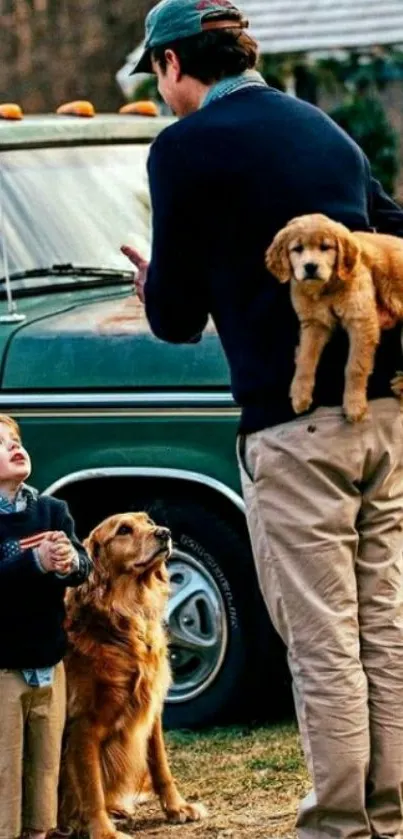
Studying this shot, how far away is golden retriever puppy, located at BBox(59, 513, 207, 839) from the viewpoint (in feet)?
19.5

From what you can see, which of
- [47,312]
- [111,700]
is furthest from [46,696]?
[47,312]

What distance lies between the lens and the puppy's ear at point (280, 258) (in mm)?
4836

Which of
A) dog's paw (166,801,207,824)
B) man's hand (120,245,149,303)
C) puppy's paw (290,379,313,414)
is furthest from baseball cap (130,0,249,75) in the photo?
dog's paw (166,801,207,824)

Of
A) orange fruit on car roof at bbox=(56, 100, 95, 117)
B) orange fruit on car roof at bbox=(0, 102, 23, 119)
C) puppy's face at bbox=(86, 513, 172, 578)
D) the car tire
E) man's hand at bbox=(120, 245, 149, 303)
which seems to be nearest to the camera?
man's hand at bbox=(120, 245, 149, 303)

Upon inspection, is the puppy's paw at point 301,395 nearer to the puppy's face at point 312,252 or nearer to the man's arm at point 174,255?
the puppy's face at point 312,252

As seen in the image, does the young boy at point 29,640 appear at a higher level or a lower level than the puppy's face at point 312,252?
lower

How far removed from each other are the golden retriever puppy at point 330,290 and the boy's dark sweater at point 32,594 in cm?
94

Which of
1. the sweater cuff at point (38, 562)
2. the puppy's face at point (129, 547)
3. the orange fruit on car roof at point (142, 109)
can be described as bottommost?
the puppy's face at point (129, 547)

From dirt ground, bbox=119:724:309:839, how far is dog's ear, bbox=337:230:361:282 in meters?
1.76

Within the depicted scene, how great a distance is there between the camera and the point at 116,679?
603 cm

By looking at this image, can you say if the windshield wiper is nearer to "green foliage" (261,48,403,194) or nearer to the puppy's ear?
the puppy's ear

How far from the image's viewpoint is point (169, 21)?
16.4 feet

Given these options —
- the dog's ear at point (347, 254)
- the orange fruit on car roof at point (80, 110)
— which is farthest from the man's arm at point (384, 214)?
the orange fruit on car roof at point (80, 110)

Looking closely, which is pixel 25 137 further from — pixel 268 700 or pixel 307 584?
pixel 307 584
